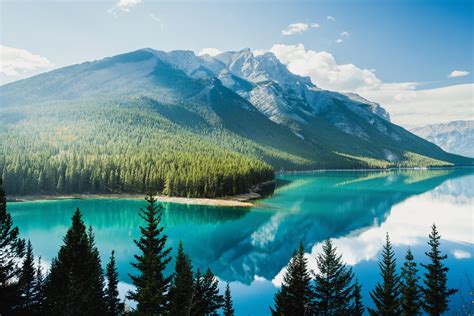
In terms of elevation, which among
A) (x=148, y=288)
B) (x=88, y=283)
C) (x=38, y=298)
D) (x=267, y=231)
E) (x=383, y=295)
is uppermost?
(x=148, y=288)

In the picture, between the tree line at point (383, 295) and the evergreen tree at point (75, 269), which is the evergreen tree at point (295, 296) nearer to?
the tree line at point (383, 295)

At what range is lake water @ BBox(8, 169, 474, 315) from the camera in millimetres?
54562

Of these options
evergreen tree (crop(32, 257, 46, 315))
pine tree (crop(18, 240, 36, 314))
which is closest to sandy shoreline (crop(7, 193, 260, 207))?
evergreen tree (crop(32, 257, 46, 315))

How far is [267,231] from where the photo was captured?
8406 cm

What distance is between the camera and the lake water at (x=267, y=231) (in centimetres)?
5456

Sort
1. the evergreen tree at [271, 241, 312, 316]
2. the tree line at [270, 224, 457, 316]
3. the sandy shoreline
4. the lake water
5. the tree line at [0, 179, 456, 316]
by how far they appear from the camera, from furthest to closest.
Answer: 1. the sandy shoreline
2. the lake water
3. the evergreen tree at [271, 241, 312, 316]
4. the tree line at [270, 224, 457, 316]
5. the tree line at [0, 179, 456, 316]

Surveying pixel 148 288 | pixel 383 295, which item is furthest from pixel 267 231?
pixel 148 288

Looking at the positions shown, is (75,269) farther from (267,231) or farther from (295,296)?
(267,231)

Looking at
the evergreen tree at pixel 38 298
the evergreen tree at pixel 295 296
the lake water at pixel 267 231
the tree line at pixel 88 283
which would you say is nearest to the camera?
the tree line at pixel 88 283

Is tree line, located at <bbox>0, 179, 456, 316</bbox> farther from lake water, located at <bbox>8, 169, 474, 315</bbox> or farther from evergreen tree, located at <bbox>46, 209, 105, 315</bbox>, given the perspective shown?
lake water, located at <bbox>8, 169, 474, 315</bbox>

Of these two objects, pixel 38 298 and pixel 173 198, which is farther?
pixel 173 198

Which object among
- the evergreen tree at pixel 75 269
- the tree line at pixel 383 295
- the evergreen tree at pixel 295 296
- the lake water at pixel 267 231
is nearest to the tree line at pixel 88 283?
the evergreen tree at pixel 75 269

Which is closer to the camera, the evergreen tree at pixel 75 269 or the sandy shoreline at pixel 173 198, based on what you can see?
the evergreen tree at pixel 75 269

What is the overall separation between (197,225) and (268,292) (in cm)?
4539
